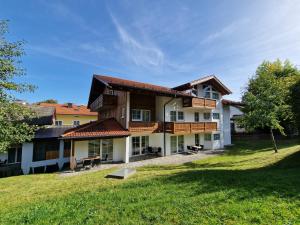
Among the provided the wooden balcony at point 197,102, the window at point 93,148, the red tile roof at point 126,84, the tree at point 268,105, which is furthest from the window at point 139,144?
the tree at point 268,105

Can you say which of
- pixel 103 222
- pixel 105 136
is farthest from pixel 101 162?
pixel 103 222

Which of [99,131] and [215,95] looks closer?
[99,131]

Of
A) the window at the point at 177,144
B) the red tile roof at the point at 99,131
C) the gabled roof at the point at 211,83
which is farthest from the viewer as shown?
the gabled roof at the point at 211,83

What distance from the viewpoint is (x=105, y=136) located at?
604 inches

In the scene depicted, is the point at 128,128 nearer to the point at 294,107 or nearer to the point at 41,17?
the point at 41,17

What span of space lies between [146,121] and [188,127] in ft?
16.3

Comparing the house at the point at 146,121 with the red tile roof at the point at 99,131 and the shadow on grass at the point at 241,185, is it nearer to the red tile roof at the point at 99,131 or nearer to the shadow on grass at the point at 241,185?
the red tile roof at the point at 99,131

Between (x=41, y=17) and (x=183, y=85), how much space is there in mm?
16359

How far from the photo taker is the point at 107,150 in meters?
17.4

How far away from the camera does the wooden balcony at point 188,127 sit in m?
19.2

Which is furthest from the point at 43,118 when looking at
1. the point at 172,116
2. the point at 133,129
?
the point at 172,116

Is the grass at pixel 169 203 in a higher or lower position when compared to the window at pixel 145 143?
lower

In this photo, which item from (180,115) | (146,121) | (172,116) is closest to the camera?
(146,121)

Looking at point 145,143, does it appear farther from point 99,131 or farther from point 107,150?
point 99,131
